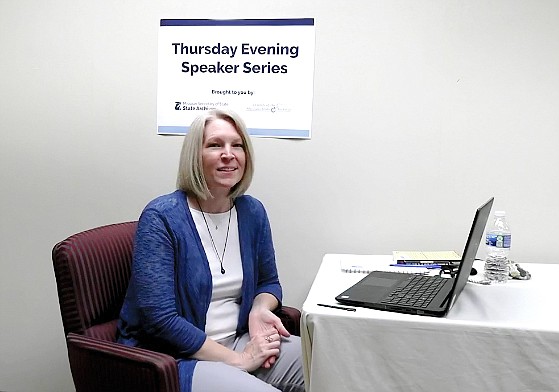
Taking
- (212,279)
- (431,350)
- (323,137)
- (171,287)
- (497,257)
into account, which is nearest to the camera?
(431,350)

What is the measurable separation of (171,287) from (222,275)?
8.1 inches

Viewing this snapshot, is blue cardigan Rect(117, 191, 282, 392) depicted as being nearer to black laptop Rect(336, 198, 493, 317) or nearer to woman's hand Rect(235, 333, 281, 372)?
woman's hand Rect(235, 333, 281, 372)

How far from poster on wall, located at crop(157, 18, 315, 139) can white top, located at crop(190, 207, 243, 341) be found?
623mm

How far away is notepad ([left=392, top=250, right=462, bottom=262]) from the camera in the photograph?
6.96 ft

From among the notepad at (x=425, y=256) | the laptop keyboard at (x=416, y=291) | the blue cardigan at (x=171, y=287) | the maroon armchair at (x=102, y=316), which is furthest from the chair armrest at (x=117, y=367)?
the notepad at (x=425, y=256)

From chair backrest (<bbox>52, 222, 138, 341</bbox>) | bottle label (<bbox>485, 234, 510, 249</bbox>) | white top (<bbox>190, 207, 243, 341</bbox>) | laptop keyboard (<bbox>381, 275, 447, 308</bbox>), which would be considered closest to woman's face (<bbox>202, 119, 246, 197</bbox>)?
A: white top (<bbox>190, 207, 243, 341</bbox>)

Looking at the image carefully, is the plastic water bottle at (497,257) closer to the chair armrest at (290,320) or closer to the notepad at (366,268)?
the notepad at (366,268)

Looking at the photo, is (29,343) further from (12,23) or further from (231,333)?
(12,23)

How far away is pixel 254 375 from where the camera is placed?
185 cm

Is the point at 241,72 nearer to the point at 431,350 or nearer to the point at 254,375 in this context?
the point at 254,375

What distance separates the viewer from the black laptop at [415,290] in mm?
1466

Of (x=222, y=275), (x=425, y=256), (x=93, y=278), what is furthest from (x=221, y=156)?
(x=425, y=256)

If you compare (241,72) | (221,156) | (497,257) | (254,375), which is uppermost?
(241,72)

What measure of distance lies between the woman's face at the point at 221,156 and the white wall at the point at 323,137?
0.51 meters
